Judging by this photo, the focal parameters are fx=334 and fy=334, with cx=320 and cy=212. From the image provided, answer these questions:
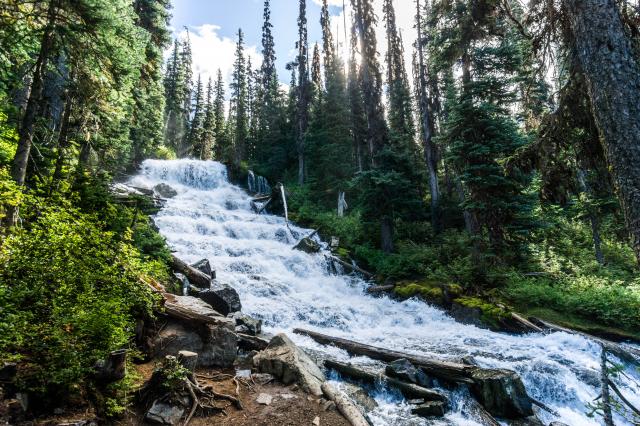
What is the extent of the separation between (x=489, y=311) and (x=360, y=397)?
22.9 feet

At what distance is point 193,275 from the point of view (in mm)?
11742

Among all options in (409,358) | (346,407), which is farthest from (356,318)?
(346,407)

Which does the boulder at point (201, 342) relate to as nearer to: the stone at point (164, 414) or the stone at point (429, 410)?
the stone at point (164, 414)

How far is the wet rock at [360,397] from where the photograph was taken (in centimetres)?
693

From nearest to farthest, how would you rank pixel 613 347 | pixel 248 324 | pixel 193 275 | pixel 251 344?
1. pixel 251 344
2. pixel 613 347
3. pixel 248 324
4. pixel 193 275

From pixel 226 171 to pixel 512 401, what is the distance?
32.4 meters

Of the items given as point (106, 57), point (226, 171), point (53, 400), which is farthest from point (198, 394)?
point (226, 171)

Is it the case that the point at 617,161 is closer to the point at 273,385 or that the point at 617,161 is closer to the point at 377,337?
the point at 273,385

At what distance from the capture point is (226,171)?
35.0 metres

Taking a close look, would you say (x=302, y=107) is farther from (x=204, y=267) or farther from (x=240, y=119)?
(x=204, y=267)

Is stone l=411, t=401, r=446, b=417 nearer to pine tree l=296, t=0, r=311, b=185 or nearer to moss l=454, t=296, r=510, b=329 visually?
moss l=454, t=296, r=510, b=329

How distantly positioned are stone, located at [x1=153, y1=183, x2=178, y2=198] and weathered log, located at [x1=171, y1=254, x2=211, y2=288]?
53.5ft

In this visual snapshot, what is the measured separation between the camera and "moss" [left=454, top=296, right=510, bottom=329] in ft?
38.2

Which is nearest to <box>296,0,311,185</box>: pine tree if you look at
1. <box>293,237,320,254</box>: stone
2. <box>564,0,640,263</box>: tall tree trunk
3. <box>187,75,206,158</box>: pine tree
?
<box>293,237,320,254</box>: stone
